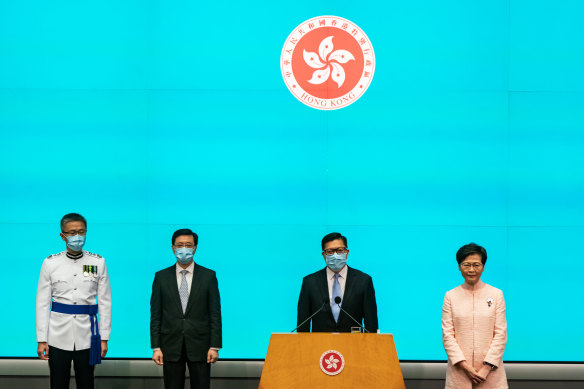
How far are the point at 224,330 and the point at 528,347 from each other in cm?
238

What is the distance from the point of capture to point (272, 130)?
5.38 metres

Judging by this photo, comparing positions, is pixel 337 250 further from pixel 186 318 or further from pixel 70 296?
pixel 70 296

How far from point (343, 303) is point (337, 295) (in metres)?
0.08

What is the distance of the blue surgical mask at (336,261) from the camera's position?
4.46 m

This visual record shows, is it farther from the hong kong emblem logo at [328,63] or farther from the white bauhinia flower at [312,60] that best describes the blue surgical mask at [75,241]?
the white bauhinia flower at [312,60]

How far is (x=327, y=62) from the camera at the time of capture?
5.41 meters

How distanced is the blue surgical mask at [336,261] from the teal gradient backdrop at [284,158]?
875mm

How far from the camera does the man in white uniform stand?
4.52 metres

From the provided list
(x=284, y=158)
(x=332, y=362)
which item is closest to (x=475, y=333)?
(x=332, y=362)

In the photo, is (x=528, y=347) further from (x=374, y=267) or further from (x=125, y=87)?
(x=125, y=87)

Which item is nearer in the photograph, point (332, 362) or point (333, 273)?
point (332, 362)

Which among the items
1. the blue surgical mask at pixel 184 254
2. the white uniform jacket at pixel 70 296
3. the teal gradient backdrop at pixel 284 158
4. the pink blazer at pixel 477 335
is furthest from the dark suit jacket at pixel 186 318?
the pink blazer at pixel 477 335

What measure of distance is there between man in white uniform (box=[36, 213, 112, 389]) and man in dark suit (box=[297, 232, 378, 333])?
140 centimetres

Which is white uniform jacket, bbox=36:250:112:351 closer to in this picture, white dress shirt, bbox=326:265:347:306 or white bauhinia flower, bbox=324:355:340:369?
white dress shirt, bbox=326:265:347:306
